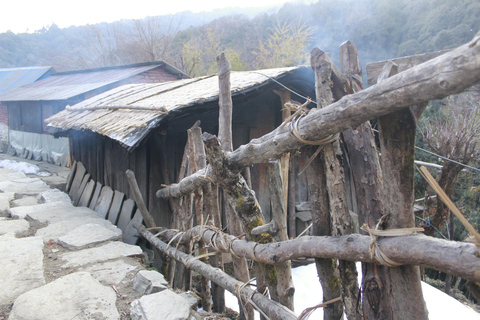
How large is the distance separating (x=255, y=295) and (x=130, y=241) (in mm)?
2836

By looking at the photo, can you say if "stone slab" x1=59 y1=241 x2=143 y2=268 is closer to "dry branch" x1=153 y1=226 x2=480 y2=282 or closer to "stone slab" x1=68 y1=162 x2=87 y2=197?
"dry branch" x1=153 y1=226 x2=480 y2=282

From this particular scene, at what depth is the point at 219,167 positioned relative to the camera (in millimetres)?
2258

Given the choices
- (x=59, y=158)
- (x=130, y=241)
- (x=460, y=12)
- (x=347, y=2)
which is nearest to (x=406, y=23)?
(x=460, y=12)

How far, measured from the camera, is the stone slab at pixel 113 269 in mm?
3004

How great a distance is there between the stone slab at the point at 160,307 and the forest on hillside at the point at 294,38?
59.7ft

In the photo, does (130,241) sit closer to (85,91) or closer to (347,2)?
(85,91)

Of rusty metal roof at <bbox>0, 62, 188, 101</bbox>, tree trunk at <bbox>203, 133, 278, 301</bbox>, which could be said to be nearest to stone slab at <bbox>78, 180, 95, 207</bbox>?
tree trunk at <bbox>203, 133, 278, 301</bbox>

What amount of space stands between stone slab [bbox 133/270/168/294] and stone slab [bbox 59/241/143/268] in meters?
0.66

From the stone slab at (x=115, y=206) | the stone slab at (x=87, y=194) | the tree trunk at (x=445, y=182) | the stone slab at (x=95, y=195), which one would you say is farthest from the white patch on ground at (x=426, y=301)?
the stone slab at (x=87, y=194)

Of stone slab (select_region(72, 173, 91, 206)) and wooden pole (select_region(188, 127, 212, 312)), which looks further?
stone slab (select_region(72, 173, 91, 206))

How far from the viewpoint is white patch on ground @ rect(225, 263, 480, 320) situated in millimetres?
3954

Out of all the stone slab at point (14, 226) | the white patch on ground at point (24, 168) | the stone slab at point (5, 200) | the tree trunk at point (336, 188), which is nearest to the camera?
the tree trunk at point (336, 188)

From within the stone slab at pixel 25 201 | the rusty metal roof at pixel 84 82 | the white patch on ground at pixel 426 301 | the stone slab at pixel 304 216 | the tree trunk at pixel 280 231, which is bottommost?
the white patch on ground at pixel 426 301

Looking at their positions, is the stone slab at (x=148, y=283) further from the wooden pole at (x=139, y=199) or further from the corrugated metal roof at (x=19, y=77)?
the corrugated metal roof at (x=19, y=77)
